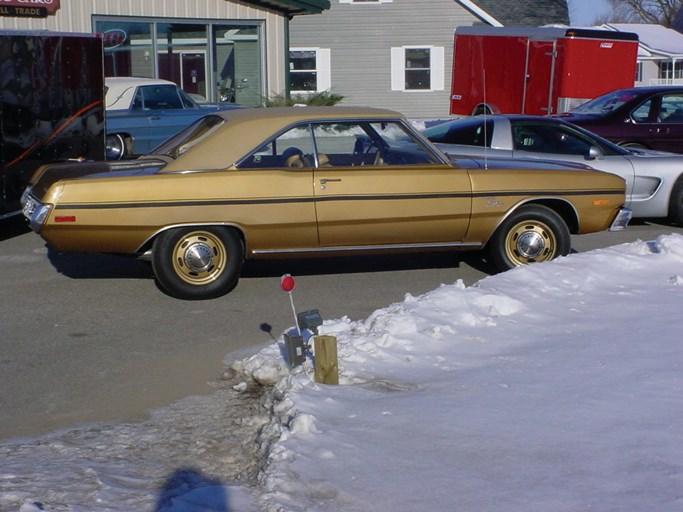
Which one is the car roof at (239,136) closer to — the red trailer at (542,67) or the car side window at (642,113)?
the car side window at (642,113)

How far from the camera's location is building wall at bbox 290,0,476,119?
29.8 metres

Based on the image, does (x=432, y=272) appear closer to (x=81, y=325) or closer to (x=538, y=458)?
(x=81, y=325)

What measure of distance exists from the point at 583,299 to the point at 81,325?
12.2ft

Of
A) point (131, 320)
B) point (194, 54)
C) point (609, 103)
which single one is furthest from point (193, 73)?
point (131, 320)

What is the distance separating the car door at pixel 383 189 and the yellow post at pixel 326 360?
111 inches

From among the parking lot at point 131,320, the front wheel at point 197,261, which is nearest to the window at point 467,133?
the parking lot at point 131,320

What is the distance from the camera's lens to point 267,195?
7977mm

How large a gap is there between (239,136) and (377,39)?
22.7 metres

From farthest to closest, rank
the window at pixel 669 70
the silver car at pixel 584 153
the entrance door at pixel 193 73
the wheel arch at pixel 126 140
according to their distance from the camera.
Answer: the window at pixel 669 70 → the entrance door at pixel 193 73 → the wheel arch at pixel 126 140 → the silver car at pixel 584 153

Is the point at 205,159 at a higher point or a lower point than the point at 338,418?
higher

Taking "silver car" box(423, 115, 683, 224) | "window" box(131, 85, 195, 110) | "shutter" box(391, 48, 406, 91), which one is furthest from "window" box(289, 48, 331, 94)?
"silver car" box(423, 115, 683, 224)

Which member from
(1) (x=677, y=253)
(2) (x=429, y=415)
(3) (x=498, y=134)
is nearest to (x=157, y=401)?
(2) (x=429, y=415)

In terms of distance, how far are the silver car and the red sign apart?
31.3 feet

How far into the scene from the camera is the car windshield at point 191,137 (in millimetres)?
8307
